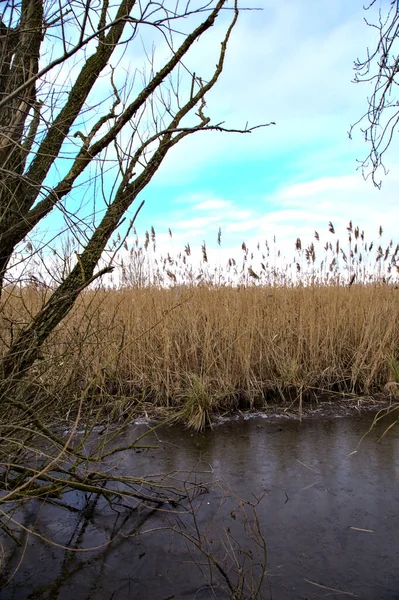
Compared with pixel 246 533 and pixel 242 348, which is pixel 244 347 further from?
pixel 246 533

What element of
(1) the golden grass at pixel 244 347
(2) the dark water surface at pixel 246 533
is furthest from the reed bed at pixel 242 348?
(2) the dark water surface at pixel 246 533

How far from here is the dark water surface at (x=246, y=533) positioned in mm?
1794

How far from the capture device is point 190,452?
10.4ft

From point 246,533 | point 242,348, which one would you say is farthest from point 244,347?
point 246,533

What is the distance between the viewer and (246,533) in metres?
2.12

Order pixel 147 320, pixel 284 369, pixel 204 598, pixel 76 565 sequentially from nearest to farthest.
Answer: pixel 204 598 → pixel 76 565 → pixel 284 369 → pixel 147 320

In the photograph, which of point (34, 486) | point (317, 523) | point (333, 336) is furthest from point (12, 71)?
point (333, 336)

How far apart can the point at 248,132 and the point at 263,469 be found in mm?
1921

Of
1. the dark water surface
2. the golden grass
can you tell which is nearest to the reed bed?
the golden grass

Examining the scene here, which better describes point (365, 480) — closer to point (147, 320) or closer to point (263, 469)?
point (263, 469)

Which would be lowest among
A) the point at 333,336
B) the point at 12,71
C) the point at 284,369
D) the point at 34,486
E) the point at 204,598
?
the point at 204,598

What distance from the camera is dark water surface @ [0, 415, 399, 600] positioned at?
179cm

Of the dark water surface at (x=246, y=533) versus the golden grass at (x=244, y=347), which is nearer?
the dark water surface at (x=246, y=533)

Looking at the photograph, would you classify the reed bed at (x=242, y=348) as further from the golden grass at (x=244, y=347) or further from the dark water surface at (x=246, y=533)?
the dark water surface at (x=246, y=533)
